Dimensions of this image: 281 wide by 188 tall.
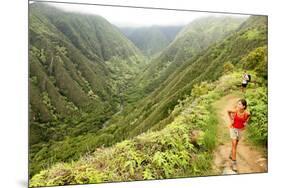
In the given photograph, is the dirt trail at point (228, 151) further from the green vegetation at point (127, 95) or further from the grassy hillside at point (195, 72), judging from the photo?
the grassy hillside at point (195, 72)

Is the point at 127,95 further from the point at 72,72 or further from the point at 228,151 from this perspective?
the point at 228,151

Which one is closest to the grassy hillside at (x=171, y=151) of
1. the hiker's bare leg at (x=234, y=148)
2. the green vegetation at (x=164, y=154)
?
the green vegetation at (x=164, y=154)

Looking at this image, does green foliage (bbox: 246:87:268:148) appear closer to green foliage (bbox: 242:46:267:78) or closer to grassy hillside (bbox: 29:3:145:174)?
green foliage (bbox: 242:46:267:78)

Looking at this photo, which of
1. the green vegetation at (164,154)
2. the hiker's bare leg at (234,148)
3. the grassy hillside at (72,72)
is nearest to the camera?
the grassy hillside at (72,72)

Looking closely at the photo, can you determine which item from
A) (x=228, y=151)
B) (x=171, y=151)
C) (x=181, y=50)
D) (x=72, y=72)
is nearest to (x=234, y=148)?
(x=228, y=151)

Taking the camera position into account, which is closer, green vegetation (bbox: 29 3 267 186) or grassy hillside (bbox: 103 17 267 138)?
green vegetation (bbox: 29 3 267 186)

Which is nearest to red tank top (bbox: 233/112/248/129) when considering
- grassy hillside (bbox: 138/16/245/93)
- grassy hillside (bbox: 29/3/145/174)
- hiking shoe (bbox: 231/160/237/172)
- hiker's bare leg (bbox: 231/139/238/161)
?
hiker's bare leg (bbox: 231/139/238/161)

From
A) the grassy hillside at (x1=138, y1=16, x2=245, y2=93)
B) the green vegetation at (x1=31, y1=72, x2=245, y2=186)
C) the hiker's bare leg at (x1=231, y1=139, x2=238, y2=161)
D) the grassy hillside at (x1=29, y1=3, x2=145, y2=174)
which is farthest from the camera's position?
the hiker's bare leg at (x1=231, y1=139, x2=238, y2=161)
